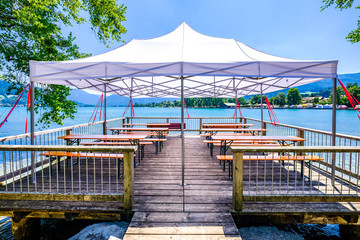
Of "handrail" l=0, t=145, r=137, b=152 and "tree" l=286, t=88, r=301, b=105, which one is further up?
"tree" l=286, t=88, r=301, b=105

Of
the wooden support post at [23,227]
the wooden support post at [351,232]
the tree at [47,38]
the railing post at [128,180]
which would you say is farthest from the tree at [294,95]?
the wooden support post at [23,227]

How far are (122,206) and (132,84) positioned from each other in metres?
6.00

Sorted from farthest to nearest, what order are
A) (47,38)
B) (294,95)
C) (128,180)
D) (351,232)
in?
(294,95), (47,38), (351,232), (128,180)

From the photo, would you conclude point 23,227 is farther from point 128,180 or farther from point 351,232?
point 351,232

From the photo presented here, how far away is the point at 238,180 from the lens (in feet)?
10.5

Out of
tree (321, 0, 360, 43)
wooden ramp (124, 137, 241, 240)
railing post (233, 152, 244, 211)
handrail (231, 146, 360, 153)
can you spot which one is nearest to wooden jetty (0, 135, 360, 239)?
wooden ramp (124, 137, 241, 240)

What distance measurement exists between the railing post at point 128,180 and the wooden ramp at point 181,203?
0.53 feet

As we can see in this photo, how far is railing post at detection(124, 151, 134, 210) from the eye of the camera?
3217 mm

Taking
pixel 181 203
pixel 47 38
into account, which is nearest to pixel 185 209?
pixel 181 203

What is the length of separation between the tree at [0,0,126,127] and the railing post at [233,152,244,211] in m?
10.5

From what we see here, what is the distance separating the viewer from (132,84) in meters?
8.59

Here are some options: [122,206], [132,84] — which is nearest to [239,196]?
[122,206]

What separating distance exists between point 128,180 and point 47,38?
10766 mm

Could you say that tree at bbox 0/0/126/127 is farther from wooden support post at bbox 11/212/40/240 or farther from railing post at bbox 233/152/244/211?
railing post at bbox 233/152/244/211
